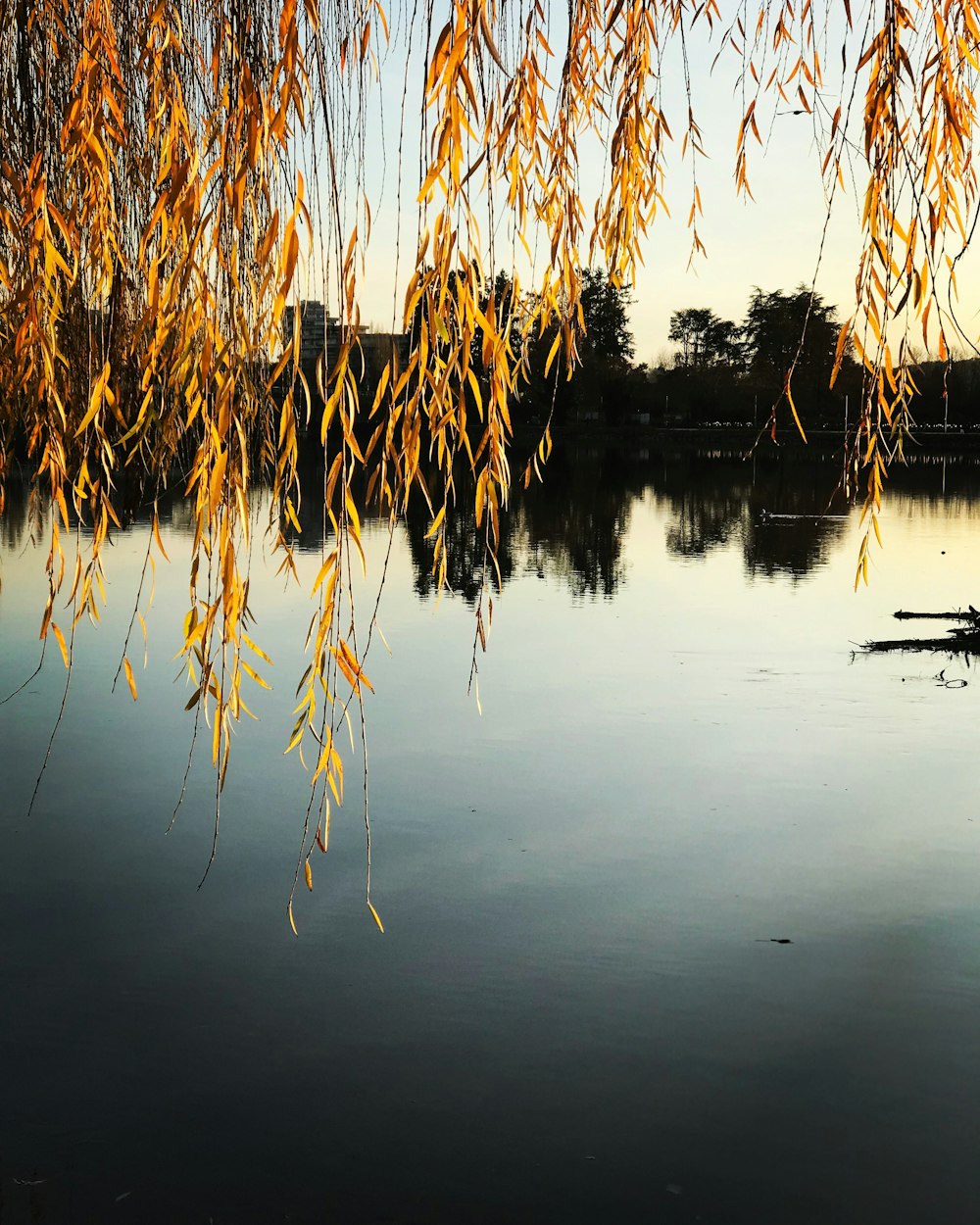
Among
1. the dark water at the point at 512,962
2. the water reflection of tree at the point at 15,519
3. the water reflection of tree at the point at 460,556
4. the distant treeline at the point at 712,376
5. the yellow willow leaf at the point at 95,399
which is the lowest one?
the dark water at the point at 512,962

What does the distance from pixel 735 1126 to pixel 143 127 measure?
289cm

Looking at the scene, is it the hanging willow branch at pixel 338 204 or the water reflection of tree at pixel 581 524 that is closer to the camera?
the hanging willow branch at pixel 338 204

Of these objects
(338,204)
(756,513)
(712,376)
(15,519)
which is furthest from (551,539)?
(712,376)

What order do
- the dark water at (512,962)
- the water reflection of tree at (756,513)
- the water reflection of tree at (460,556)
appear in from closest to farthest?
1. the dark water at (512,962)
2. the water reflection of tree at (460,556)
3. the water reflection of tree at (756,513)

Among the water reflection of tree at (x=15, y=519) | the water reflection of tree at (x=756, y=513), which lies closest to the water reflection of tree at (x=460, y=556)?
the water reflection of tree at (x=756, y=513)

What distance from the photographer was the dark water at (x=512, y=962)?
320cm

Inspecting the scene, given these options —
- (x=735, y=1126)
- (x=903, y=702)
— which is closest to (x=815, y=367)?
(x=903, y=702)

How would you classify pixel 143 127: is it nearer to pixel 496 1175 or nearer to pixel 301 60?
pixel 301 60

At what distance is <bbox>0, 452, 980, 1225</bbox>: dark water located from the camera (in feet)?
10.5

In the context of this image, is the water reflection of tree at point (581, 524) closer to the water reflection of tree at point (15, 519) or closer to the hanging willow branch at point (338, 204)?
the water reflection of tree at point (15, 519)

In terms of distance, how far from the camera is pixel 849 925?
15.7 ft

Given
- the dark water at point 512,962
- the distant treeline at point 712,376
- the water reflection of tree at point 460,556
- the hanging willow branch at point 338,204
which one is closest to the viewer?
the hanging willow branch at point 338,204

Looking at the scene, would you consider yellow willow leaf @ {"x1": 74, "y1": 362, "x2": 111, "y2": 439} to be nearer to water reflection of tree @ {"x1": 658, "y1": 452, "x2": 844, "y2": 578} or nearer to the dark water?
the dark water

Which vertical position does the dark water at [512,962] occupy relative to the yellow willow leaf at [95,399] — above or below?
below
